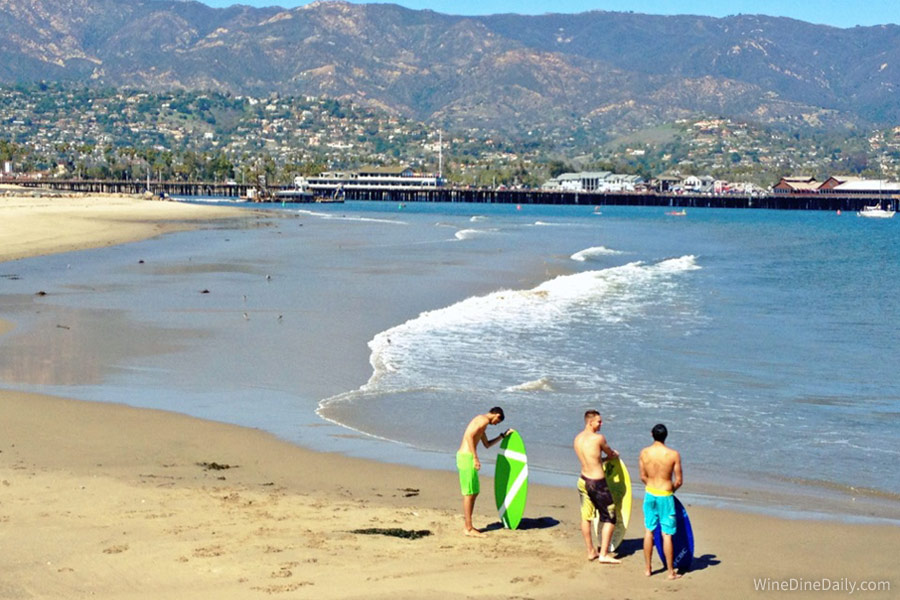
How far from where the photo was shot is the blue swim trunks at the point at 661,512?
906cm

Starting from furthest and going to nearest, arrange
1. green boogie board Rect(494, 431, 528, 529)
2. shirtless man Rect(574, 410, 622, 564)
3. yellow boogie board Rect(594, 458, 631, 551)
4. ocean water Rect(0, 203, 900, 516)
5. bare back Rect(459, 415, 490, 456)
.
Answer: ocean water Rect(0, 203, 900, 516) → green boogie board Rect(494, 431, 528, 529) → bare back Rect(459, 415, 490, 456) → yellow boogie board Rect(594, 458, 631, 551) → shirtless man Rect(574, 410, 622, 564)

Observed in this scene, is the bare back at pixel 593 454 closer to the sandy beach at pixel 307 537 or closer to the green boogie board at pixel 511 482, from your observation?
the sandy beach at pixel 307 537

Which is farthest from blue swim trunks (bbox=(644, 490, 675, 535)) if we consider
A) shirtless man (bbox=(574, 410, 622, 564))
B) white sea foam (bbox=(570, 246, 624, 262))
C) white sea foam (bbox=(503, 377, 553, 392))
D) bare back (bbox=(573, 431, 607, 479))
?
white sea foam (bbox=(570, 246, 624, 262))

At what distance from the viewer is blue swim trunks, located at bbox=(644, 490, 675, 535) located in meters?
9.06

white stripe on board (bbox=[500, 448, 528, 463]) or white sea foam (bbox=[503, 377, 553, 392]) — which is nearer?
white stripe on board (bbox=[500, 448, 528, 463])

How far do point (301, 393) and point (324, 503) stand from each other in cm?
635

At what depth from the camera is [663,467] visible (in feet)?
29.9

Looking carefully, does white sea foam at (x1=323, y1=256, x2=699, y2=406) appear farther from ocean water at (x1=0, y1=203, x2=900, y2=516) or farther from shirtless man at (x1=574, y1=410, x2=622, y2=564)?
shirtless man at (x1=574, y1=410, x2=622, y2=564)

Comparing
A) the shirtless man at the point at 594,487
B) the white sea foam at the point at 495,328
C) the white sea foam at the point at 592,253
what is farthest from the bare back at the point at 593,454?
the white sea foam at the point at 592,253

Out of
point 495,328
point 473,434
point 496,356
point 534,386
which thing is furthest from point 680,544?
point 495,328

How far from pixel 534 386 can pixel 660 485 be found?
853cm

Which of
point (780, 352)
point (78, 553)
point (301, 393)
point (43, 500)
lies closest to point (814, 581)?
point (78, 553)

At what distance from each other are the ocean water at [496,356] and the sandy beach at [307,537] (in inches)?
56.5

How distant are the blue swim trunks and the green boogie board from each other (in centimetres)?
140
